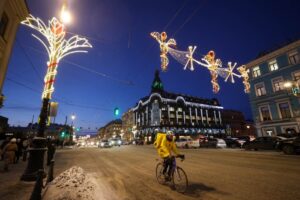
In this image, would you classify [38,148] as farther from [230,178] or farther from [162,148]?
[230,178]

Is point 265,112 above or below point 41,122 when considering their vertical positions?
above

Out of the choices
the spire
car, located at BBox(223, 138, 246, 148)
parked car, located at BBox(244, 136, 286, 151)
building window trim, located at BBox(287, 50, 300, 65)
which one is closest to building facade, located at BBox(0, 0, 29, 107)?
parked car, located at BBox(244, 136, 286, 151)

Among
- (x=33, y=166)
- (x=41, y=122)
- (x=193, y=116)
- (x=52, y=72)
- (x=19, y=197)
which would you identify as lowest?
(x=19, y=197)

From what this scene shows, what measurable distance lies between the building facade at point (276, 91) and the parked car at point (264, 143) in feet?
25.4

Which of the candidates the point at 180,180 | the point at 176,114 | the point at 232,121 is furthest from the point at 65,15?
the point at 232,121

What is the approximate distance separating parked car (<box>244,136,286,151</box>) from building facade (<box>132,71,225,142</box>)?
6328 centimetres

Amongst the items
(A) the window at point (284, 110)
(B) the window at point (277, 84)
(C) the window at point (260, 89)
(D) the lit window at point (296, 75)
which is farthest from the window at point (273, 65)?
(A) the window at point (284, 110)

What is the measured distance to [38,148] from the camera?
7184 mm

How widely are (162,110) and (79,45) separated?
7844cm

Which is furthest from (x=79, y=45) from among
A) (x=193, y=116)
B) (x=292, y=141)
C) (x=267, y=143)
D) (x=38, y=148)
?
(x=193, y=116)

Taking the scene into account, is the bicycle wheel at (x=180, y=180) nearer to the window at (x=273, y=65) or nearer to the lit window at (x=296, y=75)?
the lit window at (x=296, y=75)

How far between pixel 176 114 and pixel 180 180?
278ft

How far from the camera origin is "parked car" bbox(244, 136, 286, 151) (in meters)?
18.6

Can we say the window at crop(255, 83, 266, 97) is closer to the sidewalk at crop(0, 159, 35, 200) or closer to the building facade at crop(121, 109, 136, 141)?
the sidewalk at crop(0, 159, 35, 200)
